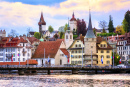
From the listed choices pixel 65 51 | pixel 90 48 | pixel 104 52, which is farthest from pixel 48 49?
pixel 104 52

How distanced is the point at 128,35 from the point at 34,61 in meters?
46.5

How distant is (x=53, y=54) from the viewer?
6545 inches

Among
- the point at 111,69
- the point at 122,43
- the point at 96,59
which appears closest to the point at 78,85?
the point at 111,69

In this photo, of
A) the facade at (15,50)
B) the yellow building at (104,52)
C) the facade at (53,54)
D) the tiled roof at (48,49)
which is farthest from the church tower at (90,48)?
the facade at (15,50)

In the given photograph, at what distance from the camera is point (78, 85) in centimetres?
8800

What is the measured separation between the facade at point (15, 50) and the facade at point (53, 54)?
4.13 metres

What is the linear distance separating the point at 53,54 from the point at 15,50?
49.2 feet

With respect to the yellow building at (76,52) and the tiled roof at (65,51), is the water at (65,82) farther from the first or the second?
the tiled roof at (65,51)

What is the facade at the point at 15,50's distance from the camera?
166 m

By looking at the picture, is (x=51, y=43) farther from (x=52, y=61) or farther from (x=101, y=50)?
(x=101, y=50)

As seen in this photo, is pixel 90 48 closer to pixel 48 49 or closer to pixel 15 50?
pixel 48 49

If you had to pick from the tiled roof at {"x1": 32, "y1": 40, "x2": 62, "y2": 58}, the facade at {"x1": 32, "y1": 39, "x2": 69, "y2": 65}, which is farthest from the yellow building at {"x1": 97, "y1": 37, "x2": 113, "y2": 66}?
the tiled roof at {"x1": 32, "y1": 40, "x2": 62, "y2": 58}

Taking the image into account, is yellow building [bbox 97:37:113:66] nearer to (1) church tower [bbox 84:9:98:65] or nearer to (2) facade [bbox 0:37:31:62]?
(1) church tower [bbox 84:9:98:65]

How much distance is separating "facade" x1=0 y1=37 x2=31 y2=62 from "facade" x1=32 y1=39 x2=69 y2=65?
413cm
